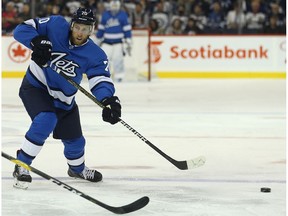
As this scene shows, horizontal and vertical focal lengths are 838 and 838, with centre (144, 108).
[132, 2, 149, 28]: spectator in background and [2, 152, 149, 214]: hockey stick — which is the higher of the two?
[2, 152, 149, 214]: hockey stick

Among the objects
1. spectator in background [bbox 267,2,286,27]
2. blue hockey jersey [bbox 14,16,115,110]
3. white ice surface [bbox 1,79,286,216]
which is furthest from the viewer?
spectator in background [bbox 267,2,286,27]

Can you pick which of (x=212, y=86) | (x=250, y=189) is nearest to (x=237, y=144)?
(x=250, y=189)

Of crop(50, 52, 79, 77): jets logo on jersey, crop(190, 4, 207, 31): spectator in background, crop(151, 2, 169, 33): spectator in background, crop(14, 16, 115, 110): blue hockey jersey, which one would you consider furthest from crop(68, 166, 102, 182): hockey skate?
crop(190, 4, 207, 31): spectator in background

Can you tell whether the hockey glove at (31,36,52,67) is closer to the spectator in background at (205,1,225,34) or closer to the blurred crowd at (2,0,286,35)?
the blurred crowd at (2,0,286,35)

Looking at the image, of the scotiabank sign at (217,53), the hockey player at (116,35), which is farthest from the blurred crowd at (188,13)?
the hockey player at (116,35)

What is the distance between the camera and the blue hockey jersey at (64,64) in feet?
13.1

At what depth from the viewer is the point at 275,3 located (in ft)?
39.2

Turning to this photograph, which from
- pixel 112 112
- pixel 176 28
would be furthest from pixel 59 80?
pixel 176 28

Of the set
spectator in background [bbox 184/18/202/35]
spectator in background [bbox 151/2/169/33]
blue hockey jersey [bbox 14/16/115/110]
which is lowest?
spectator in background [bbox 184/18/202/35]

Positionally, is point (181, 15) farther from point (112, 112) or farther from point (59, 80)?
point (112, 112)

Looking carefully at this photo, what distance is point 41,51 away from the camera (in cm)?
384

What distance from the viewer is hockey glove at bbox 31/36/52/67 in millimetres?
3842

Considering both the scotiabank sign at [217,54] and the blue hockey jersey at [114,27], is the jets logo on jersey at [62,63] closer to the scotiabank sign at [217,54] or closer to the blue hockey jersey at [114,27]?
the blue hockey jersey at [114,27]

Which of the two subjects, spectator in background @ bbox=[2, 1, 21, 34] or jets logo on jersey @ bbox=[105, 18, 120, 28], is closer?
jets logo on jersey @ bbox=[105, 18, 120, 28]
